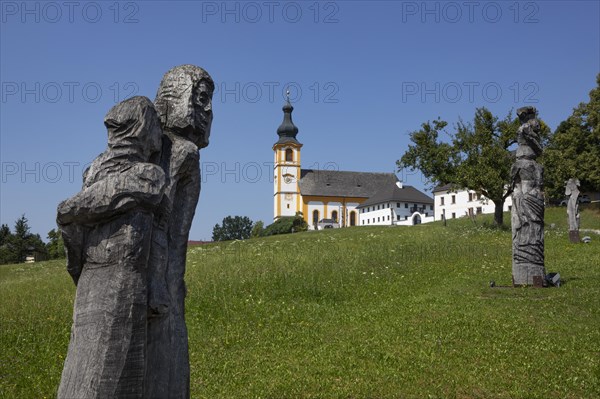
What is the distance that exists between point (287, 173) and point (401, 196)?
21.7 m

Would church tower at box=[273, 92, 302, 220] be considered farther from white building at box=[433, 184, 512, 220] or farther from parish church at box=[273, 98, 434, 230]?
white building at box=[433, 184, 512, 220]

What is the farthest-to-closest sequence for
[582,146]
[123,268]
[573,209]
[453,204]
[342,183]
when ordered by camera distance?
1. [342,183]
2. [453,204]
3. [582,146]
4. [573,209]
5. [123,268]

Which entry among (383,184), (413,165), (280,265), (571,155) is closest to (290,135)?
(383,184)

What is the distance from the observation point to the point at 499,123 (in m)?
37.0

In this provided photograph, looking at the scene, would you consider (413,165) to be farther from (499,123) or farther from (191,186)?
(191,186)

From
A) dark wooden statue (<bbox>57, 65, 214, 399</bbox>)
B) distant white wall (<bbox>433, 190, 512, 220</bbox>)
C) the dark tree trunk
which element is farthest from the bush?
dark wooden statue (<bbox>57, 65, 214, 399</bbox>)

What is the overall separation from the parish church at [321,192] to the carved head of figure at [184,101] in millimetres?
93380

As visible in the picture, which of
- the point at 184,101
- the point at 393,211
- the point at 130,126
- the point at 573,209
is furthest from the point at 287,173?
the point at 130,126

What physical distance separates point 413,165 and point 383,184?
71.3m

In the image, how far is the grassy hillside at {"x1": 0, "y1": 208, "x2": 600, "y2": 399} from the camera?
24.8ft

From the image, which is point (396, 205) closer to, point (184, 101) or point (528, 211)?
point (528, 211)

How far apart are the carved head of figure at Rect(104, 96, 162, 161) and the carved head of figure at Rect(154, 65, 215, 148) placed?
24.5 inches

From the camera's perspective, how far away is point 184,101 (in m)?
4.20

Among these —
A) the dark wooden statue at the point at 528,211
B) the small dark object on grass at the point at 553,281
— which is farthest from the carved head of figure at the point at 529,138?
the small dark object on grass at the point at 553,281
